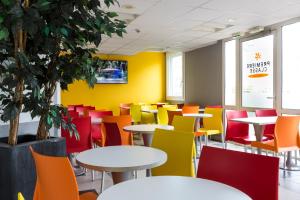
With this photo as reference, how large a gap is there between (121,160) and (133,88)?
838 cm

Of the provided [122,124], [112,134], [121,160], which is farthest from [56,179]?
[122,124]

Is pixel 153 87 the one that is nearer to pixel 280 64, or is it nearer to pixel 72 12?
pixel 280 64

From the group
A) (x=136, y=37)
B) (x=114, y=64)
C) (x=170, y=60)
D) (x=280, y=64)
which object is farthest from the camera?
(x=170, y=60)

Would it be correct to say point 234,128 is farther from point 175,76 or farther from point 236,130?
point 175,76

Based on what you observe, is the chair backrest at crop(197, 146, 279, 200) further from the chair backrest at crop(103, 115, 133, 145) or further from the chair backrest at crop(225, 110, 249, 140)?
the chair backrest at crop(225, 110, 249, 140)

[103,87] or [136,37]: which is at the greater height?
[136,37]

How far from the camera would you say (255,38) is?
6543 mm

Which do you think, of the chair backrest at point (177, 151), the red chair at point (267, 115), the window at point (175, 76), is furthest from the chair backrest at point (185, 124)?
the window at point (175, 76)

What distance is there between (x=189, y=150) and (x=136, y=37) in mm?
5134

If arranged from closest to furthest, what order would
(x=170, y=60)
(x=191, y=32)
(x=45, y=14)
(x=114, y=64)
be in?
(x=45, y=14)
(x=191, y=32)
(x=114, y=64)
(x=170, y=60)

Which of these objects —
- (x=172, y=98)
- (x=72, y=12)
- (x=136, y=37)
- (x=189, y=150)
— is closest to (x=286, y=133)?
(x=189, y=150)

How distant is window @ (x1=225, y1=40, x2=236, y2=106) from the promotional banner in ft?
1.13

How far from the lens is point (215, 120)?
567 centimetres

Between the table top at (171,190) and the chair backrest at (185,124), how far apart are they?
183 centimetres
